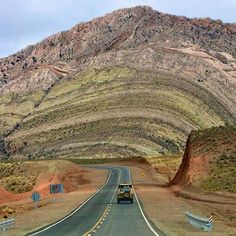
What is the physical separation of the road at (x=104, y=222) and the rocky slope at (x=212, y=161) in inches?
362

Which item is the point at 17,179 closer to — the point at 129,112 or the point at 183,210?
the point at 183,210

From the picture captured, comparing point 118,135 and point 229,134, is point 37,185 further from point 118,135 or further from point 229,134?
point 118,135

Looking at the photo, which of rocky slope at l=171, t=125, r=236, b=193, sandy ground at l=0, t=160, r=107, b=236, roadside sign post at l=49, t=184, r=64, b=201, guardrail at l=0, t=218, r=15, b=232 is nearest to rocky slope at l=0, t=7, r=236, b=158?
sandy ground at l=0, t=160, r=107, b=236

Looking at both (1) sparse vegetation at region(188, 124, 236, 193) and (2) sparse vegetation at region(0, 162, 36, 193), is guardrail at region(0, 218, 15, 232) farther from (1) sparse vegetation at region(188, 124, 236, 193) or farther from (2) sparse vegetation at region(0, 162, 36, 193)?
(2) sparse vegetation at region(0, 162, 36, 193)

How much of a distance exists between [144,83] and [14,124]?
47.9 m

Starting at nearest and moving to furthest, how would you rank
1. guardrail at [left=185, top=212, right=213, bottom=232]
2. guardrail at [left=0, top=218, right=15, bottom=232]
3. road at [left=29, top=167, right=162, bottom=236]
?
guardrail at [left=185, top=212, right=213, bottom=232] < road at [left=29, top=167, right=162, bottom=236] < guardrail at [left=0, top=218, right=15, bottom=232]

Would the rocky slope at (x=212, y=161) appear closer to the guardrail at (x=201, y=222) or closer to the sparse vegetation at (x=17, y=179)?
the sparse vegetation at (x=17, y=179)

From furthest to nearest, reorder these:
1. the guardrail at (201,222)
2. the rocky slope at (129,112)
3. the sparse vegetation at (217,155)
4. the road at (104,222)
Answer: the rocky slope at (129,112) < the sparse vegetation at (217,155) < the road at (104,222) < the guardrail at (201,222)

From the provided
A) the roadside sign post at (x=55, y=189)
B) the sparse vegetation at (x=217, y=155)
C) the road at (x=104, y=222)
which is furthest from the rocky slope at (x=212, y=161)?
the roadside sign post at (x=55, y=189)

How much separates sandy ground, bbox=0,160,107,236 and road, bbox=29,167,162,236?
1.41m

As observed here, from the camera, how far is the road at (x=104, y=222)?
28016 millimetres

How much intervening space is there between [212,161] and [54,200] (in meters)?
18.8

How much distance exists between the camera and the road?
2802 centimetres

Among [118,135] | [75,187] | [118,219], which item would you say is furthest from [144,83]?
[118,219]
